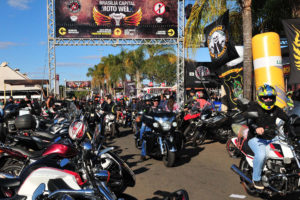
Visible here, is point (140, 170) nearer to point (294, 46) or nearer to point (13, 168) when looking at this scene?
point (13, 168)

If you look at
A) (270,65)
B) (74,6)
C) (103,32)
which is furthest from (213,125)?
(74,6)

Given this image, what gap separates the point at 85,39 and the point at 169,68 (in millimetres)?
27859

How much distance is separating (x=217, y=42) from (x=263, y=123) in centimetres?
648

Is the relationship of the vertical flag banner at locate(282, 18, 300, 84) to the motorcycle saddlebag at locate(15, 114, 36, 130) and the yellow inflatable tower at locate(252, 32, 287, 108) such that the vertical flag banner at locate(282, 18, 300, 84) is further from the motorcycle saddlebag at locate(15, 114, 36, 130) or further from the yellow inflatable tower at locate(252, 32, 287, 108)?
the motorcycle saddlebag at locate(15, 114, 36, 130)

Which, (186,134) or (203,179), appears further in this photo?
(186,134)

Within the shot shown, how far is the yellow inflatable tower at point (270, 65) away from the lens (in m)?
9.09

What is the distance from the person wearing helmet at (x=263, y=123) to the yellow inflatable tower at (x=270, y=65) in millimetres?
4706

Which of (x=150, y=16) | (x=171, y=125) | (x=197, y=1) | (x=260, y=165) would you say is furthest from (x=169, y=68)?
(x=260, y=165)

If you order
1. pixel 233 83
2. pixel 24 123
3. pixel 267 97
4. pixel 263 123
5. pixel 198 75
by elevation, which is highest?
pixel 198 75

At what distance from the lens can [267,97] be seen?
4.67 meters

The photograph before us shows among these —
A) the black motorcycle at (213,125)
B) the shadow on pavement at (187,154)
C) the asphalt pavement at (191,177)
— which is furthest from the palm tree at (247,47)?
the shadow on pavement at (187,154)

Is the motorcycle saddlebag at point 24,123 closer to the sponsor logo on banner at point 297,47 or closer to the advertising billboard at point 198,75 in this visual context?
the sponsor logo on banner at point 297,47

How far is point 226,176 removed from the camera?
20.7 feet

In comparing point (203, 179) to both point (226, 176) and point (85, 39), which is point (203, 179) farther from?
point (85, 39)
